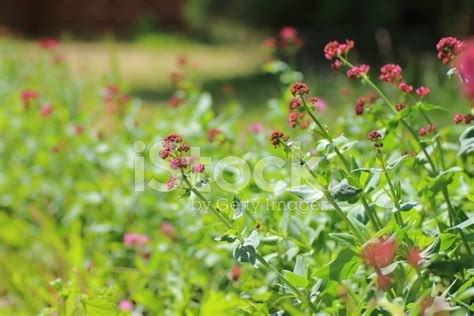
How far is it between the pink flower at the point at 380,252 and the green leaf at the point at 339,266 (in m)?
0.03

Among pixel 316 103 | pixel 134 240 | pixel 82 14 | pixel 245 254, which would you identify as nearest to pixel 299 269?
pixel 245 254

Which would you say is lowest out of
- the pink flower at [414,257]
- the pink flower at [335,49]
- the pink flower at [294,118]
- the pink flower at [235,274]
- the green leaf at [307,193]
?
the pink flower at [235,274]

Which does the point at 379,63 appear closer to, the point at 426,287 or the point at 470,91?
the point at 426,287

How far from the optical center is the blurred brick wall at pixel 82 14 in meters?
13.6

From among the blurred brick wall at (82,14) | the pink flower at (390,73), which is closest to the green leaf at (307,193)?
the pink flower at (390,73)

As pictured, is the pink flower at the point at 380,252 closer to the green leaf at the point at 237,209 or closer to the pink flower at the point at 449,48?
the green leaf at the point at 237,209

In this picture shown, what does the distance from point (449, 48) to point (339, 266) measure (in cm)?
50

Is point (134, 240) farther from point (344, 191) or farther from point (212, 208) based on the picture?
point (344, 191)

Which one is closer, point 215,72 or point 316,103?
point 316,103

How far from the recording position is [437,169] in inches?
69.9

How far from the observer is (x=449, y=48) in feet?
4.78

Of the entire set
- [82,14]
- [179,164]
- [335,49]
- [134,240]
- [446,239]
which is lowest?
[134,240]

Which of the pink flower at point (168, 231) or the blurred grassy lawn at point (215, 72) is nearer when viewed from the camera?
the pink flower at point (168, 231)

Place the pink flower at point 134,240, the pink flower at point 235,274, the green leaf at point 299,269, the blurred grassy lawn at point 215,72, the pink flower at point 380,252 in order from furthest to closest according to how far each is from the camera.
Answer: the blurred grassy lawn at point 215,72
the pink flower at point 134,240
the pink flower at point 235,274
the green leaf at point 299,269
the pink flower at point 380,252
